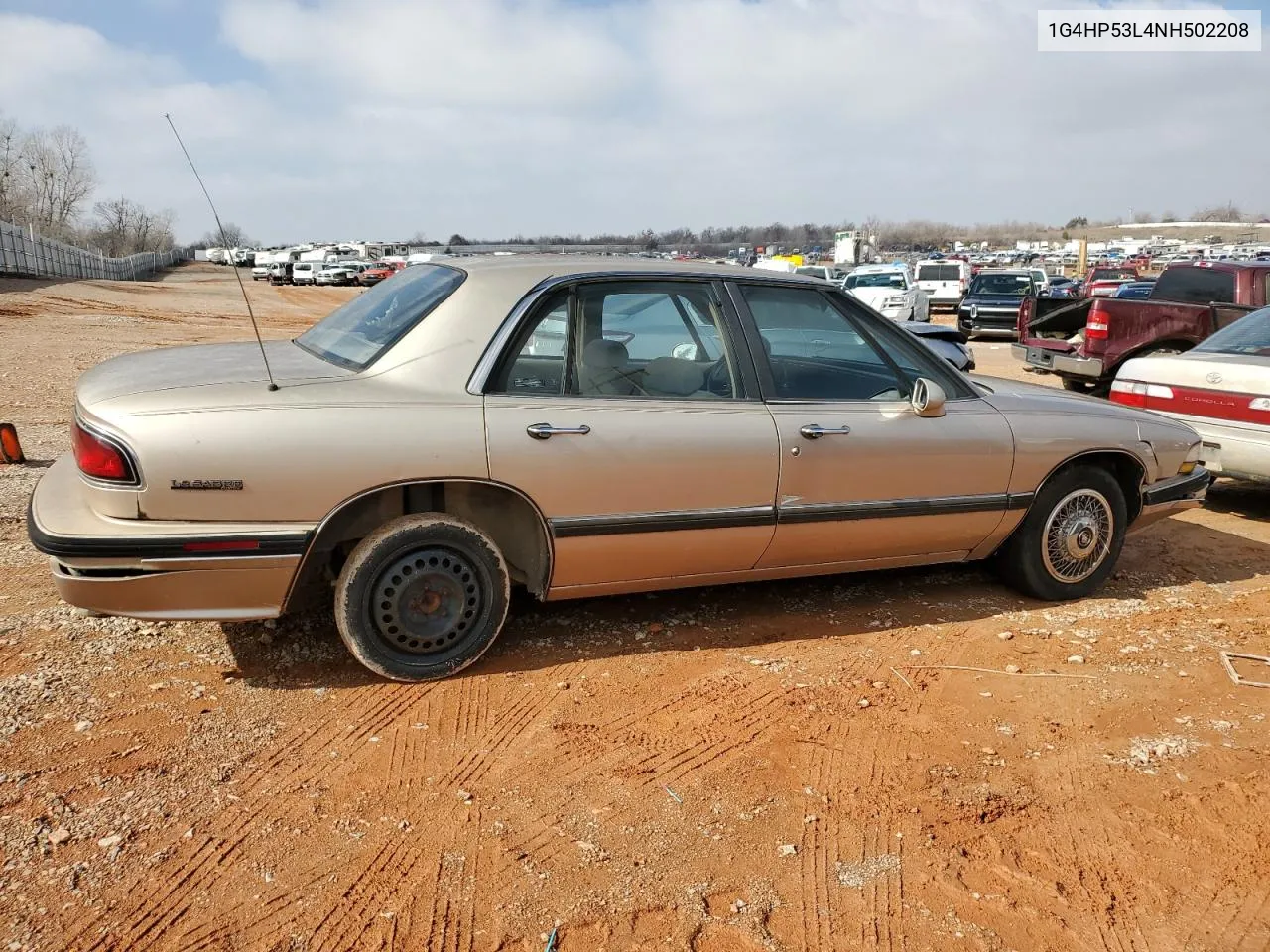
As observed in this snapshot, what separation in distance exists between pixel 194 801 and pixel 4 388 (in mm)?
9716

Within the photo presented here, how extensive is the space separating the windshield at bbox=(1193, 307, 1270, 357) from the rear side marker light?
666 centimetres

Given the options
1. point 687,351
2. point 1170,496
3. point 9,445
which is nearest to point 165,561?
point 687,351

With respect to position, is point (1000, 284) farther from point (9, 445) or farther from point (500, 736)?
point (500, 736)

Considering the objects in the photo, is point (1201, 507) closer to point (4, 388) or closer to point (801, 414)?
point (801, 414)

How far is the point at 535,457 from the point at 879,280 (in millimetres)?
22173

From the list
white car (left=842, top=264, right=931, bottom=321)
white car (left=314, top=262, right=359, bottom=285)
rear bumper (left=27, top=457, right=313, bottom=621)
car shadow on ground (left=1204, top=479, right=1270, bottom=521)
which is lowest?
car shadow on ground (left=1204, top=479, right=1270, bottom=521)

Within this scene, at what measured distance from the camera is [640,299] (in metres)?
4.09

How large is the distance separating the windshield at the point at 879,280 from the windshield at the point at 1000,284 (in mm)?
1805

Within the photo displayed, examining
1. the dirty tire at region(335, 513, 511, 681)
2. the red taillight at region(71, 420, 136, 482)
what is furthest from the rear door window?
the red taillight at region(71, 420, 136, 482)

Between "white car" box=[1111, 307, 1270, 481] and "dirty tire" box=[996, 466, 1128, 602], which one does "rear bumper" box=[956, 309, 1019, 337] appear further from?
"dirty tire" box=[996, 466, 1128, 602]

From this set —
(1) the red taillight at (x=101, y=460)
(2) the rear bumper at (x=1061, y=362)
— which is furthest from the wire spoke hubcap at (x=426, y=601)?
(2) the rear bumper at (x=1061, y=362)

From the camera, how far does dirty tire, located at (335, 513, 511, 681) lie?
11.8 ft

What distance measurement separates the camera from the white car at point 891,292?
21438mm

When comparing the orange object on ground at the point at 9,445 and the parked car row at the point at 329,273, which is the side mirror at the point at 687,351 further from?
the parked car row at the point at 329,273
